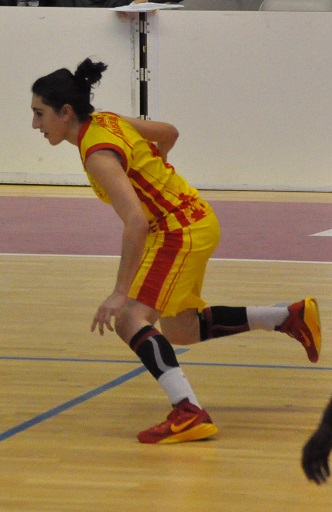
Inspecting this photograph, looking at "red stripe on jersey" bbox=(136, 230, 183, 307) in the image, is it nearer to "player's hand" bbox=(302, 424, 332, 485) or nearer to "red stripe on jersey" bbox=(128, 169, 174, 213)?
"red stripe on jersey" bbox=(128, 169, 174, 213)

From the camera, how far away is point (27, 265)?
7531 millimetres

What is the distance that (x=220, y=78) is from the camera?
12023mm

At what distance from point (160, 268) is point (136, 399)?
0.63 metres

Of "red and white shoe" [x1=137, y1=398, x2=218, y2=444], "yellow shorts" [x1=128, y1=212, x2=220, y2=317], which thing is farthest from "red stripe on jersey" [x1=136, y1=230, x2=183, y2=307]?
"red and white shoe" [x1=137, y1=398, x2=218, y2=444]

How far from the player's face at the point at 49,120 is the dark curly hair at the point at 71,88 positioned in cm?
2

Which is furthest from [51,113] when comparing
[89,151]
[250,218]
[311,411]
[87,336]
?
[250,218]

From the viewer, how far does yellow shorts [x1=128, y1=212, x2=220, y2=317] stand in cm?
383

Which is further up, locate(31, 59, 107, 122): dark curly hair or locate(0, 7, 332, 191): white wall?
locate(31, 59, 107, 122): dark curly hair

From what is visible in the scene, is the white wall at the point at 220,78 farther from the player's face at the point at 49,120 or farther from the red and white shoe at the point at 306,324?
the player's face at the point at 49,120

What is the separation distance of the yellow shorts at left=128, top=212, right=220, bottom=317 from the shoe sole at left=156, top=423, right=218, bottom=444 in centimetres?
42

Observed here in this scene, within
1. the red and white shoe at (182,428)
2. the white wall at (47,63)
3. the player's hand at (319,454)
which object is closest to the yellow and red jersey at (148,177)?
the red and white shoe at (182,428)

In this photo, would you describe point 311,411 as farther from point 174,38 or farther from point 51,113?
point 174,38

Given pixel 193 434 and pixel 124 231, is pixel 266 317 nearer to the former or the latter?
pixel 193 434

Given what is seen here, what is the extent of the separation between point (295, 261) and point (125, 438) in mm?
4136
